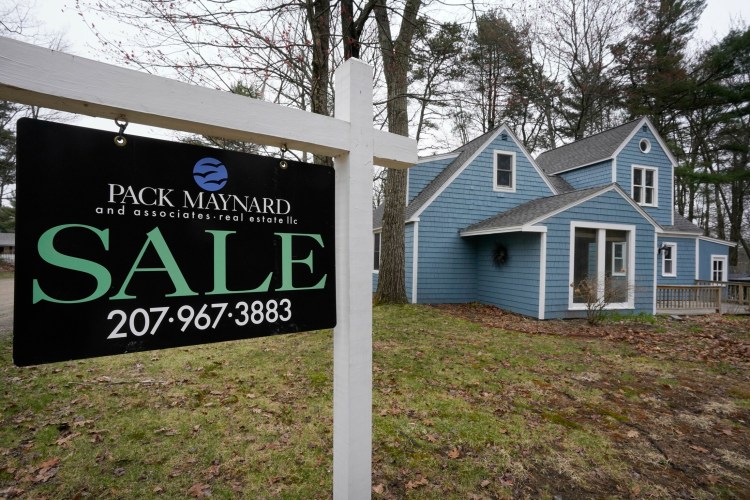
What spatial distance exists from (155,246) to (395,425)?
257 centimetres

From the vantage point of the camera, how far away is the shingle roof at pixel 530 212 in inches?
376

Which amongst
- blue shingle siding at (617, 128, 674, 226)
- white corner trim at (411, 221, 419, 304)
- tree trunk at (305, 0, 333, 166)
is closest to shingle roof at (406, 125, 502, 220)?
white corner trim at (411, 221, 419, 304)

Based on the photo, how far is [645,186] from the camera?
48.1ft

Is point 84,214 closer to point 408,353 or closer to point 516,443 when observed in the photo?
point 516,443

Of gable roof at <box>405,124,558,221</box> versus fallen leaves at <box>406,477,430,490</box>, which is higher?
gable roof at <box>405,124,558,221</box>

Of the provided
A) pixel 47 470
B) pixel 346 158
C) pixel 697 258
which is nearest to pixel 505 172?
pixel 697 258

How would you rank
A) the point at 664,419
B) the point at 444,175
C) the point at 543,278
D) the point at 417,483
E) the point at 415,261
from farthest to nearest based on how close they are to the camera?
1. the point at 444,175
2. the point at 415,261
3. the point at 543,278
4. the point at 664,419
5. the point at 417,483

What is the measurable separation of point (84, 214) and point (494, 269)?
1094 cm

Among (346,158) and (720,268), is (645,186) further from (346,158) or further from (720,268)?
(346,158)

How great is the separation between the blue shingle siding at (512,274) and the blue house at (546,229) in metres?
0.03

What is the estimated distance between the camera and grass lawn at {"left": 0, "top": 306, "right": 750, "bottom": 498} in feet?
8.00

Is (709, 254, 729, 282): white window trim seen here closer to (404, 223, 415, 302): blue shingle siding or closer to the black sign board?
(404, 223, 415, 302): blue shingle siding

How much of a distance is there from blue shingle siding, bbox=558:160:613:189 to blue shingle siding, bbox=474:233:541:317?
6.65 m

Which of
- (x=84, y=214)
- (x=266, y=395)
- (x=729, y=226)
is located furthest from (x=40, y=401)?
(x=729, y=226)
